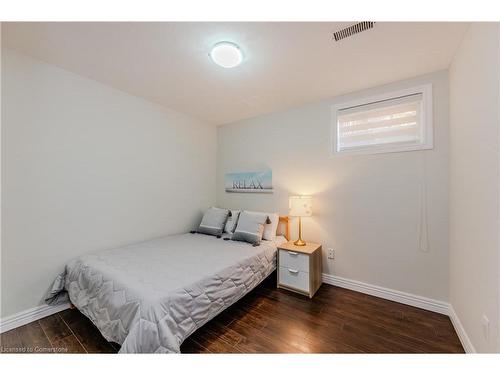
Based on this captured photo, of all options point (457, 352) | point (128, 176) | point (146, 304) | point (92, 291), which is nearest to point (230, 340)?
point (146, 304)

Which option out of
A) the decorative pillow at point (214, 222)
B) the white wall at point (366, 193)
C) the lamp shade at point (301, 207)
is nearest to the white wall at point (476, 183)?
A: the white wall at point (366, 193)

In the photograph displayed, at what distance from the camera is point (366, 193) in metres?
2.42

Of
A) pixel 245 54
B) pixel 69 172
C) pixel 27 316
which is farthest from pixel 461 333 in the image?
pixel 69 172

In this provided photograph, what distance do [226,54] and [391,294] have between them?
3034 mm

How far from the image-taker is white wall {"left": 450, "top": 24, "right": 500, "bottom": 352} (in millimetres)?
1161

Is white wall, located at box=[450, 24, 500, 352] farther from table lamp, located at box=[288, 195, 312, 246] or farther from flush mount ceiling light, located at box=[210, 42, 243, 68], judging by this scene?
flush mount ceiling light, located at box=[210, 42, 243, 68]

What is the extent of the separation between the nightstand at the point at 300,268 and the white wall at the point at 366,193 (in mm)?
317

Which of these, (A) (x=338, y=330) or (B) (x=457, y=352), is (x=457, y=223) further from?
(A) (x=338, y=330)

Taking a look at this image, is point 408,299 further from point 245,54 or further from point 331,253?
point 245,54

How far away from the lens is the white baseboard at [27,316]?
1715mm

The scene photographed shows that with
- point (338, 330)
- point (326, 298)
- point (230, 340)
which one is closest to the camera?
point (230, 340)

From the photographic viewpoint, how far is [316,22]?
4.79 ft
